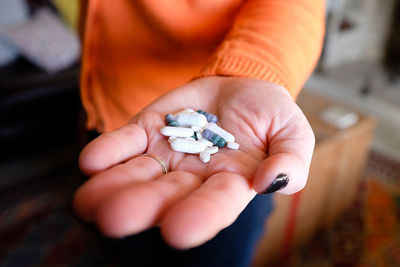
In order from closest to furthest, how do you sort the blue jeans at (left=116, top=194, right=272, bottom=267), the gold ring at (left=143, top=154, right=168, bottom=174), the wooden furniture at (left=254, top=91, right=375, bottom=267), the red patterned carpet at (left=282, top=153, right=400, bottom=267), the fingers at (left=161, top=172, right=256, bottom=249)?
the fingers at (left=161, top=172, right=256, bottom=249), the gold ring at (left=143, top=154, right=168, bottom=174), the blue jeans at (left=116, top=194, right=272, bottom=267), the wooden furniture at (left=254, top=91, right=375, bottom=267), the red patterned carpet at (left=282, top=153, right=400, bottom=267)

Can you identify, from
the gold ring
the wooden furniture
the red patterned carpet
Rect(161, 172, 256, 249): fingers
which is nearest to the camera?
Rect(161, 172, 256, 249): fingers

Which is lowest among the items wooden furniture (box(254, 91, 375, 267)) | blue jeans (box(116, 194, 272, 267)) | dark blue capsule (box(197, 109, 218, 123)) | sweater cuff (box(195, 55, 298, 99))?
wooden furniture (box(254, 91, 375, 267))

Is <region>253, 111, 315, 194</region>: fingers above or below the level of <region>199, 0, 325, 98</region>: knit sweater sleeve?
below

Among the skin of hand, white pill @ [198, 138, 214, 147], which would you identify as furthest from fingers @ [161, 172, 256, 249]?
white pill @ [198, 138, 214, 147]

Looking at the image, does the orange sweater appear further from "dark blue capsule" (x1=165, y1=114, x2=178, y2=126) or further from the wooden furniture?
the wooden furniture

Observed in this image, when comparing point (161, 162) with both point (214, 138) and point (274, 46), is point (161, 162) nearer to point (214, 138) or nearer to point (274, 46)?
point (214, 138)

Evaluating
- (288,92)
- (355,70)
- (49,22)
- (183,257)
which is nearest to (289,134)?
(288,92)

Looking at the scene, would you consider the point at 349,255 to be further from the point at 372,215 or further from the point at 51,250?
the point at 51,250
